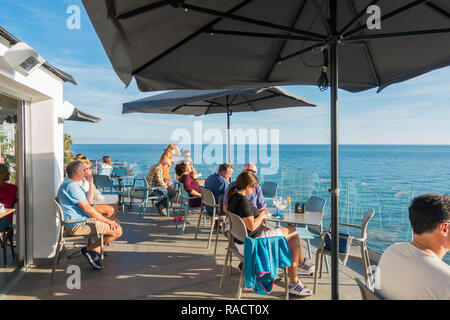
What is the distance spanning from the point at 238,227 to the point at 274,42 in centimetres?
185

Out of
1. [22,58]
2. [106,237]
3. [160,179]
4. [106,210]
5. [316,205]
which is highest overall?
[22,58]

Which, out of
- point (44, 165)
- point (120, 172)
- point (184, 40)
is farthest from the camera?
point (120, 172)

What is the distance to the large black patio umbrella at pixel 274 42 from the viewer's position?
1.87m

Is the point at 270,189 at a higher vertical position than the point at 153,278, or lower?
higher

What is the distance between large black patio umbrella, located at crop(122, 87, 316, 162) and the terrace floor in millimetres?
Answer: 2392

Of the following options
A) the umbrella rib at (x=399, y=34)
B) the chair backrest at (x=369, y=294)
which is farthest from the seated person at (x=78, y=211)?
the umbrella rib at (x=399, y=34)

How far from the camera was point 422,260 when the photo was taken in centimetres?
143

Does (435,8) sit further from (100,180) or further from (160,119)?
(160,119)

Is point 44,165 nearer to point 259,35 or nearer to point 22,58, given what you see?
point 22,58

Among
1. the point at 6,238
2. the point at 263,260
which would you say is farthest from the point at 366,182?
the point at 6,238

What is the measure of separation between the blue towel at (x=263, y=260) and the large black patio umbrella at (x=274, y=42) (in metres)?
0.69

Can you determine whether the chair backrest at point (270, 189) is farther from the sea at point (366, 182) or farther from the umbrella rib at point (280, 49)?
the umbrella rib at point (280, 49)

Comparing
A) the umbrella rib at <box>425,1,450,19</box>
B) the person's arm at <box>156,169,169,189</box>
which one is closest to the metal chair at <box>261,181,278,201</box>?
the person's arm at <box>156,169,169,189</box>

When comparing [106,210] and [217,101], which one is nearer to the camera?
[106,210]
